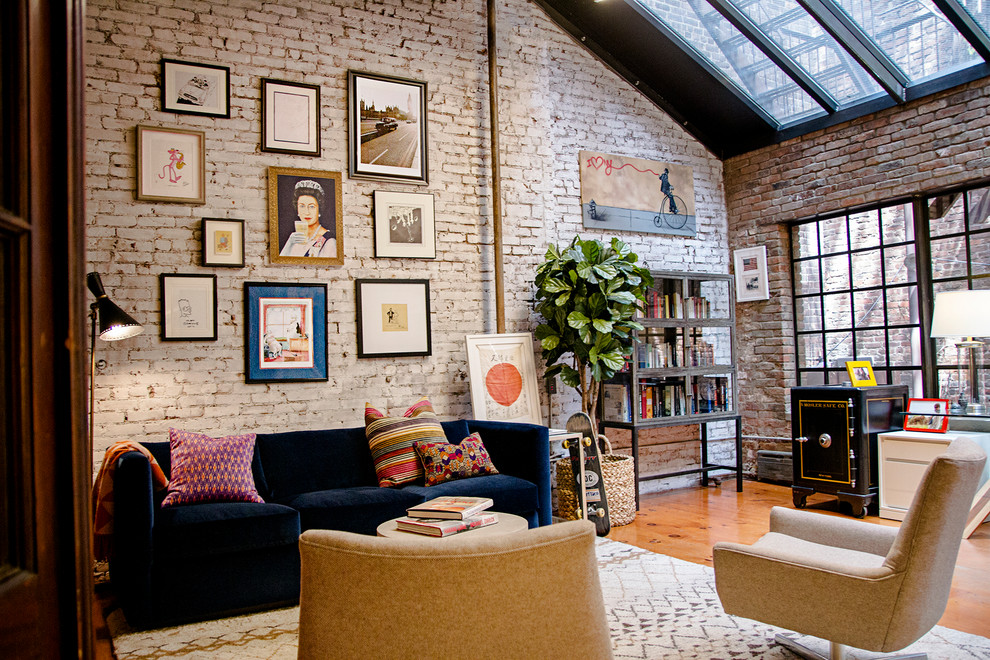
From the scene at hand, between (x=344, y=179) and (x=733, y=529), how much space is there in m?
3.61

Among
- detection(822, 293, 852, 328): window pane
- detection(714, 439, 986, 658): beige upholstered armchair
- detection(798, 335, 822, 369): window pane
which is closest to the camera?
detection(714, 439, 986, 658): beige upholstered armchair

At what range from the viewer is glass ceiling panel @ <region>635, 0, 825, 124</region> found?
5.85m

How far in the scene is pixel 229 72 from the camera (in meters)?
4.70

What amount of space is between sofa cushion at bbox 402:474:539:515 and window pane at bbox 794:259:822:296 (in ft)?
11.6

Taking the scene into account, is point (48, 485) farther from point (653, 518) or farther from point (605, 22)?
point (605, 22)

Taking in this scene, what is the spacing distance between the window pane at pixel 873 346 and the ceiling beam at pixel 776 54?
190cm

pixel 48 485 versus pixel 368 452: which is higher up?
pixel 48 485

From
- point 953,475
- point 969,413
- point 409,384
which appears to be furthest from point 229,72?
point 969,413

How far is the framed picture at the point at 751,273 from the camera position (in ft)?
21.7

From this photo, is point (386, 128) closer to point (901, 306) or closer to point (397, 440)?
point (397, 440)

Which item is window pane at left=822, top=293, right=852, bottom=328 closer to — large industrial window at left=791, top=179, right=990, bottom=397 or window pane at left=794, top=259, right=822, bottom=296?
large industrial window at left=791, top=179, right=990, bottom=397

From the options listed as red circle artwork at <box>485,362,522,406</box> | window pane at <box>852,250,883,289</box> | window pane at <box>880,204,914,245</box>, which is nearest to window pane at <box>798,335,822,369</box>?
window pane at <box>852,250,883,289</box>

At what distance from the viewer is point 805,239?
6.49m

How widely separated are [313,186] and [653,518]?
3415mm
